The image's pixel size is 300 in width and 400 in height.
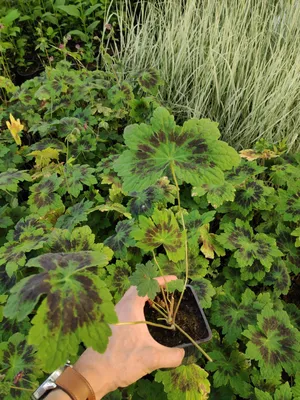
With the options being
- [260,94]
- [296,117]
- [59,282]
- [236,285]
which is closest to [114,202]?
[236,285]

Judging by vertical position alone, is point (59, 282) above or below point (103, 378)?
above

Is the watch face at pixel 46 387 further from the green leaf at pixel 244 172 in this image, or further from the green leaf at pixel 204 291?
the green leaf at pixel 244 172

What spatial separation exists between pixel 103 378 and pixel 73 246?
46cm

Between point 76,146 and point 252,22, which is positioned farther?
point 252,22

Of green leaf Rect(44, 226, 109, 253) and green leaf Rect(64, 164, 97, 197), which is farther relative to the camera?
green leaf Rect(64, 164, 97, 197)

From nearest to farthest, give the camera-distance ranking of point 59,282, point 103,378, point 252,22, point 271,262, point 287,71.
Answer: point 59,282, point 103,378, point 271,262, point 287,71, point 252,22

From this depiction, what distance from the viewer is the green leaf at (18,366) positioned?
1.21 m

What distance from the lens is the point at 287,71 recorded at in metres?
2.45

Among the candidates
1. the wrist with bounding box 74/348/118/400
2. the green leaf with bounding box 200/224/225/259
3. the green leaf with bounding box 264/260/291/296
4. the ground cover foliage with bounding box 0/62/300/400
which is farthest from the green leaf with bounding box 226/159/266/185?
the wrist with bounding box 74/348/118/400

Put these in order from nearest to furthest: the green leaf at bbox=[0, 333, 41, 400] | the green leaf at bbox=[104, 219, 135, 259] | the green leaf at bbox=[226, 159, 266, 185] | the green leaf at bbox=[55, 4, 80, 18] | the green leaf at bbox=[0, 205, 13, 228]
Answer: the green leaf at bbox=[0, 333, 41, 400]
the green leaf at bbox=[104, 219, 135, 259]
the green leaf at bbox=[0, 205, 13, 228]
the green leaf at bbox=[226, 159, 266, 185]
the green leaf at bbox=[55, 4, 80, 18]

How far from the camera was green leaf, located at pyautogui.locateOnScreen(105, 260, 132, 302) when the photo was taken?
152 centimetres

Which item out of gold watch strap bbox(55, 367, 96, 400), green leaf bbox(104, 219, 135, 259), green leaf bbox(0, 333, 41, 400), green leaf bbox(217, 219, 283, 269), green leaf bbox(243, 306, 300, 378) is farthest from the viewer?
green leaf bbox(217, 219, 283, 269)

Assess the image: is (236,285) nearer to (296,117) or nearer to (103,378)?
(103,378)

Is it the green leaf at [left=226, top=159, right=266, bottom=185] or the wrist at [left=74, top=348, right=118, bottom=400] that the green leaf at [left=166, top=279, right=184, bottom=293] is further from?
the green leaf at [left=226, top=159, right=266, bottom=185]
